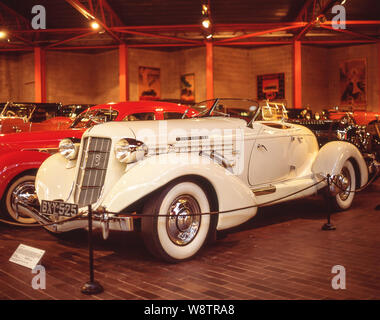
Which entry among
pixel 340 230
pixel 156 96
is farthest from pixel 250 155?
pixel 156 96

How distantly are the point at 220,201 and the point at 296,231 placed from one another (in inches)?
59.9

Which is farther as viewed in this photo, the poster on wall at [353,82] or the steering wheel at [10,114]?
the poster on wall at [353,82]

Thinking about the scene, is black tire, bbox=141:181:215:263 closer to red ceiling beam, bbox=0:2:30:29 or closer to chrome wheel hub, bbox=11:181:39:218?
chrome wheel hub, bbox=11:181:39:218

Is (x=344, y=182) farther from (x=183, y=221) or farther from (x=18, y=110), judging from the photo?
(x=18, y=110)

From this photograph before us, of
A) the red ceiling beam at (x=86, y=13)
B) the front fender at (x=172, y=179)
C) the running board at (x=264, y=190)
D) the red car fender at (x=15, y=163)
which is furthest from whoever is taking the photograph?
the red ceiling beam at (x=86, y=13)

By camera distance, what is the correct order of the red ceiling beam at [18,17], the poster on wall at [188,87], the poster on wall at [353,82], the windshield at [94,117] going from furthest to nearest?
1. the poster on wall at [188,87]
2. the poster on wall at [353,82]
3. the red ceiling beam at [18,17]
4. the windshield at [94,117]

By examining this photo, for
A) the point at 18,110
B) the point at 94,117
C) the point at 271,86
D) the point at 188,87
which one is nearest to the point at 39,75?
the point at 188,87

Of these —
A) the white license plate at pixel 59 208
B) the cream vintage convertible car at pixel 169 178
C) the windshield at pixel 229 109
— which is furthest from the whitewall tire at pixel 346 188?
the white license plate at pixel 59 208

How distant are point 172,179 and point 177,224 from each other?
0.47 m

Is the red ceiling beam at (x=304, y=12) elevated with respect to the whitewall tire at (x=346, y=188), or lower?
elevated

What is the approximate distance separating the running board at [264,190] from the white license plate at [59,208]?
2.09 metres

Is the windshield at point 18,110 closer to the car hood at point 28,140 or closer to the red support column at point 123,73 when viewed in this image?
the car hood at point 28,140

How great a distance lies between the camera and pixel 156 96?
847 inches

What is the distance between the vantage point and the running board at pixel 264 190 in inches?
191
